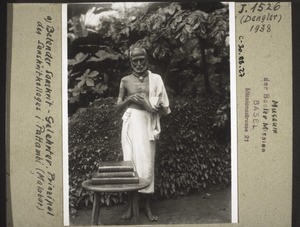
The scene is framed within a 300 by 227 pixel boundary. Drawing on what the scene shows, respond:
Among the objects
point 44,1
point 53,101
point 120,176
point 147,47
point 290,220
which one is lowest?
point 290,220

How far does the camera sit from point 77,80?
1.02 m

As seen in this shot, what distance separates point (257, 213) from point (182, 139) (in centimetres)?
24

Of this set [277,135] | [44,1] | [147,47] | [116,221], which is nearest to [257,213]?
[277,135]

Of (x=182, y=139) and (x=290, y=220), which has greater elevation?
(x=182, y=139)

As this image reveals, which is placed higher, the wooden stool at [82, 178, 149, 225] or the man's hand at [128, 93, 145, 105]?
the man's hand at [128, 93, 145, 105]

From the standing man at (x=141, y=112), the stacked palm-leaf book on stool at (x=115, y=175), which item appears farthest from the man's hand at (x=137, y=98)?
the stacked palm-leaf book on stool at (x=115, y=175)

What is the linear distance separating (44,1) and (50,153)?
0.34 m

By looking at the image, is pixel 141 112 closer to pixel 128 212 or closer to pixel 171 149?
pixel 171 149

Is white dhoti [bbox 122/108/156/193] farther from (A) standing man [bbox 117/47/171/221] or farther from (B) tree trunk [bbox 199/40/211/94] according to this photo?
(B) tree trunk [bbox 199/40/211/94]

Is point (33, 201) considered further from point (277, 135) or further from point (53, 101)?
point (277, 135)

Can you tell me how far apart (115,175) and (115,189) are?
0.03 m
